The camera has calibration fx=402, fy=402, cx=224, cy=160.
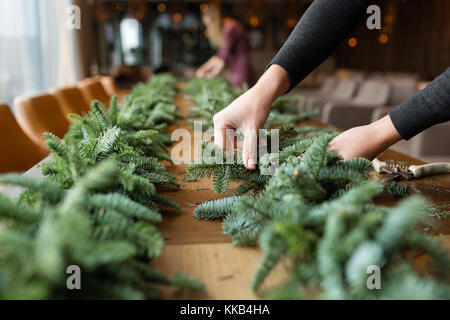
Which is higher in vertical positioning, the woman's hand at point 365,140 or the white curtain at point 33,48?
the white curtain at point 33,48

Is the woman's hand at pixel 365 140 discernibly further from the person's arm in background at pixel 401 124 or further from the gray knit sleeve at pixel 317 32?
the gray knit sleeve at pixel 317 32

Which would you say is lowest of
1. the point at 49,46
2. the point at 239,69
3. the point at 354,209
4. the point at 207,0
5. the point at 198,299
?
the point at 198,299

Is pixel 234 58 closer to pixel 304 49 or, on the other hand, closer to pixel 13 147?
pixel 13 147

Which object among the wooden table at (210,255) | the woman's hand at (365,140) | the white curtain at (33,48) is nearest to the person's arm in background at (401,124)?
the woman's hand at (365,140)

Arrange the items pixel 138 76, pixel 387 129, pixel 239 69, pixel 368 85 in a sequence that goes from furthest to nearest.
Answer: pixel 138 76 → pixel 368 85 → pixel 239 69 → pixel 387 129

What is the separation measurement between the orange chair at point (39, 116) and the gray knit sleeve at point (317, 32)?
1.63 m

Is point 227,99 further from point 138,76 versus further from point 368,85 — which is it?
point 138,76

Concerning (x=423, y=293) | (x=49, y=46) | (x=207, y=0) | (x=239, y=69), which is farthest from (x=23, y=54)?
(x=207, y=0)

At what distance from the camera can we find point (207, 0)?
1389 centimetres

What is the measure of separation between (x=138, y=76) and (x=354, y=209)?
34.3 feet

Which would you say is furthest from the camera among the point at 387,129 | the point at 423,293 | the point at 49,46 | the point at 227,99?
the point at 49,46

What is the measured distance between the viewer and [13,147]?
6.51 feet

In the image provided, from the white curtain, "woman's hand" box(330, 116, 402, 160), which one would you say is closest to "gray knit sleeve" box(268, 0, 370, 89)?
"woman's hand" box(330, 116, 402, 160)

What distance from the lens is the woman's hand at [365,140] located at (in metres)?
0.88
